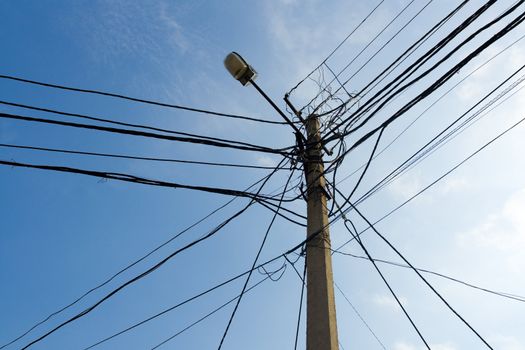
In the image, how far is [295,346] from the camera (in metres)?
4.82

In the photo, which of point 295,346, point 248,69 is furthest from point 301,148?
point 295,346

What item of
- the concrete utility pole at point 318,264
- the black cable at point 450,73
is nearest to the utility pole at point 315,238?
the concrete utility pole at point 318,264

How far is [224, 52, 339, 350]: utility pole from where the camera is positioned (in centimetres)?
351

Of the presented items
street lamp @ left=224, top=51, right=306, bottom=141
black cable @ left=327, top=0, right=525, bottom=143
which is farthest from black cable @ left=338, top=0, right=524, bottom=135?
street lamp @ left=224, top=51, right=306, bottom=141

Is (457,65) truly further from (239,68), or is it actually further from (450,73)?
(239,68)

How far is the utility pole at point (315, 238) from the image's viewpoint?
351cm

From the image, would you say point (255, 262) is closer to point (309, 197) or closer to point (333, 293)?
point (309, 197)

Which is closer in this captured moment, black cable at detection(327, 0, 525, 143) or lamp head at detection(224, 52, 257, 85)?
black cable at detection(327, 0, 525, 143)

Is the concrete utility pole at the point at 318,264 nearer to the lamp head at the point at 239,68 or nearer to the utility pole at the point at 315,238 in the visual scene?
the utility pole at the point at 315,238

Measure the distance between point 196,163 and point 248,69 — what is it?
1.27m

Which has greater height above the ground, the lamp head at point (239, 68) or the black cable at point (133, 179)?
the lamp head at point (239, 68)

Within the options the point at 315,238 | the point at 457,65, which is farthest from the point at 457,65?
the point at 315,238

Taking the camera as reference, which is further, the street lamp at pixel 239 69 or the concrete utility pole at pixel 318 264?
the street lamp at pixel 239 69

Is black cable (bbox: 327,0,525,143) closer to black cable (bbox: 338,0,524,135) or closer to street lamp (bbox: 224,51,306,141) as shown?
black cable (bbox: 338,0,524,135)
